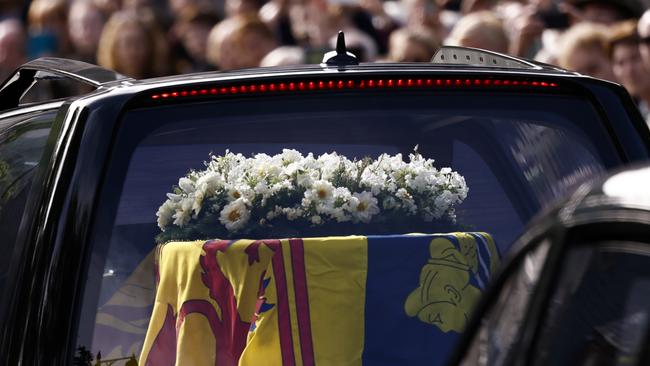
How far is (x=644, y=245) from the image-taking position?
2043mm

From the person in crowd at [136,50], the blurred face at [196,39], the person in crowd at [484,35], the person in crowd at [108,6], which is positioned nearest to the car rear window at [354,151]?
the person in crowd at [484,35]

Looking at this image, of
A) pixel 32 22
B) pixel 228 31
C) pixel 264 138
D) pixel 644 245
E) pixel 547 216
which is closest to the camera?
pixel 644 245

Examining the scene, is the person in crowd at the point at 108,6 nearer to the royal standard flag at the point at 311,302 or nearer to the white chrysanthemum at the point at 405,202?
the white chrysanthemum at the point at 405,202

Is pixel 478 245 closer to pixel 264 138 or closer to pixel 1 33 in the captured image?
pixel 264 138

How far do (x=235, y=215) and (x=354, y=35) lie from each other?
811 cm

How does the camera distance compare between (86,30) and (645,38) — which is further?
(86,30)

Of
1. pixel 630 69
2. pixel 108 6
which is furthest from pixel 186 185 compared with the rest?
pixel 108 6

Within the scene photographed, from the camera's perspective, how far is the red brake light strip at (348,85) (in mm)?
3693

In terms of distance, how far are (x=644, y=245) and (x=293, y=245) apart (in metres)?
1.53

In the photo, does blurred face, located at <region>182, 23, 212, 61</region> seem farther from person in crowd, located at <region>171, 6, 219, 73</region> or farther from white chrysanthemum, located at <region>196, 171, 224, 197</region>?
white chrysanthemum, located at <region>196, 171, 224, 197</region>

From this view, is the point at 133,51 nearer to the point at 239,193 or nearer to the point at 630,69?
the point at 630,69

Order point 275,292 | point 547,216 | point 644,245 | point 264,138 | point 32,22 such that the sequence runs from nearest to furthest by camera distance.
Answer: point 644,245 → point 547,216 → point 275,292 → point 264,138 → point 32,22

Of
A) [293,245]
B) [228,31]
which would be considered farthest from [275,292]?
[228,31]

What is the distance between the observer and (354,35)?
11.7 m
